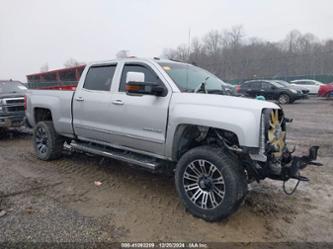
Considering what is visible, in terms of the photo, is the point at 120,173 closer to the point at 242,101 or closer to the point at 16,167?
the point at 16,167

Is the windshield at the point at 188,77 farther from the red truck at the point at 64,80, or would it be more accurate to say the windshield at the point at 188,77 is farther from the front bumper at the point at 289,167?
the red truck at the point at 64,80

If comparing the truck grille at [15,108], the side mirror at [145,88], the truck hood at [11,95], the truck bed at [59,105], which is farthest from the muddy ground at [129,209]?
the truck hood at [11,95]

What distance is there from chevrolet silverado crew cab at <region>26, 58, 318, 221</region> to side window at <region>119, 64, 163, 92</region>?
0.6 inches

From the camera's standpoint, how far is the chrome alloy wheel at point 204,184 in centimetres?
373

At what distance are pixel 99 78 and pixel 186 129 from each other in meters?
2.16

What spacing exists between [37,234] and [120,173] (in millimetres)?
2314

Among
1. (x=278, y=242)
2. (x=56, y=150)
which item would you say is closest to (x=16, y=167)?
(x=56, y=150)

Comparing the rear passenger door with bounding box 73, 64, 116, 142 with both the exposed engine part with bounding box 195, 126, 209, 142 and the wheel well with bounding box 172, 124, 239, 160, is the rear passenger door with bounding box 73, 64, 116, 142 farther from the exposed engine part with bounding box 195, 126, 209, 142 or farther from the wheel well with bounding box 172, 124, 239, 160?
the exposed engine part with bounding box 195, 126, 209, 142

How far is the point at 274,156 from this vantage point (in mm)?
3652

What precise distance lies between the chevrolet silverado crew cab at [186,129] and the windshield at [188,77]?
0.02 m

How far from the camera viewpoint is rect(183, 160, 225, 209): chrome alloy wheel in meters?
3.73

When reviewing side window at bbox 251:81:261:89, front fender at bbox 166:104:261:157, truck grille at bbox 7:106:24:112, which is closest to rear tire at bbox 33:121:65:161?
truck grille at bbox 7:106:24:112

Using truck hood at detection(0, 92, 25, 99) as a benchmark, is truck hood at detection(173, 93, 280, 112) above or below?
above

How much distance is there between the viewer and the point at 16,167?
19.8 feet
